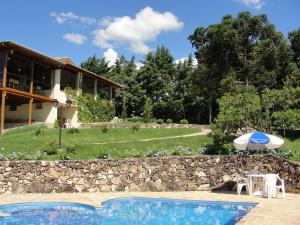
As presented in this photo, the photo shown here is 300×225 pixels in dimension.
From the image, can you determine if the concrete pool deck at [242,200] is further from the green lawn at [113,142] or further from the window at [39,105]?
the window at [39,105]

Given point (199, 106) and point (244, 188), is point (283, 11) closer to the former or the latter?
point (244, 188)

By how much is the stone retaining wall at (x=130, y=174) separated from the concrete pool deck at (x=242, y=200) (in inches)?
26.5

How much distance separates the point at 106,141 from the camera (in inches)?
1001

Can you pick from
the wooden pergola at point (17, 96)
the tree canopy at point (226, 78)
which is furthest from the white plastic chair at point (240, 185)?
the wooden pergola at point (17, 96)

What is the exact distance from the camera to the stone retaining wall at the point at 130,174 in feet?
47.3

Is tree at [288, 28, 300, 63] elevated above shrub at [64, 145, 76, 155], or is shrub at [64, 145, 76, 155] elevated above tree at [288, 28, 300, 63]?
tree at [288, 28, 300, 63]

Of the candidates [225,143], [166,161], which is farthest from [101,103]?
[166,161]

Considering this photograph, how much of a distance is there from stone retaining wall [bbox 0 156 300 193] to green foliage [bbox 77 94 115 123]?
71.2ft

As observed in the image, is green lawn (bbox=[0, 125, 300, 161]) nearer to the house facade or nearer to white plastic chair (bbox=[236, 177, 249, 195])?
white plastic chair (bbox=[236, 177, 249, 195])

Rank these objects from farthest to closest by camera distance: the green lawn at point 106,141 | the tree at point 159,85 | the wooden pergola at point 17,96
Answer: the tree at point 159,85, the wooden pergola at point 17,96, the green lawn at point 106,141

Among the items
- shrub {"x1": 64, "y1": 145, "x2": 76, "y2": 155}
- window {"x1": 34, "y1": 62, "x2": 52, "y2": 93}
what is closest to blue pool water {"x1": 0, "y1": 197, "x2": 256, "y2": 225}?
shrub {"x1": 64, "y1": 145, "x2": 76, "y2": 155}

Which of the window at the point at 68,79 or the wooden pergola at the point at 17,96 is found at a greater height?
the window at the point at 68,79

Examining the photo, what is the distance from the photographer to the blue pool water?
31.2ft

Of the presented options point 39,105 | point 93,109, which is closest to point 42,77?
point 39,105
